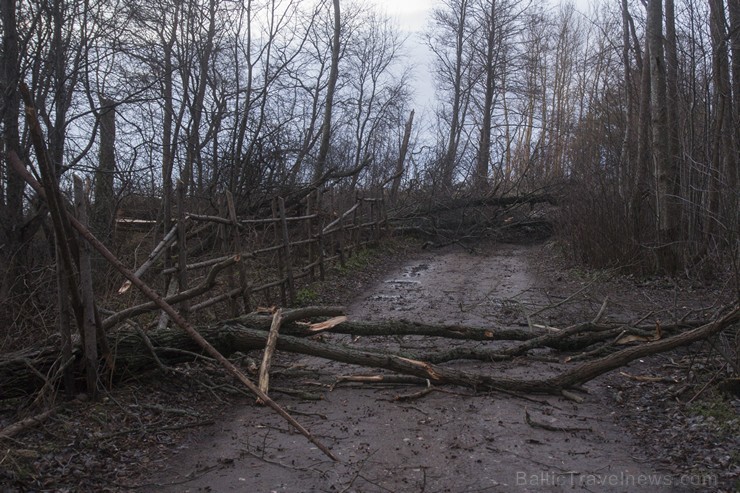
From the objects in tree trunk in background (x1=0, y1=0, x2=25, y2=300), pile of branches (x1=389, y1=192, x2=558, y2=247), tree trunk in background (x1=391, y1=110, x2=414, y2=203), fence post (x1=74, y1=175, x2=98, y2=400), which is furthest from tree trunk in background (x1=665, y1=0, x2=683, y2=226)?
tree trunk in background (x1=391, y1=110, x2=414, y2=203)

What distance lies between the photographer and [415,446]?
179 inches

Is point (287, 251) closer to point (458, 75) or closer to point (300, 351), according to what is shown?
point (300, 351)

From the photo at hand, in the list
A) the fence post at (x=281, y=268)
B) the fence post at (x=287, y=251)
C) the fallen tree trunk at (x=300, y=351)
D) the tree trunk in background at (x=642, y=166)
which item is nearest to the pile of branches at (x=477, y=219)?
the tree trunk in background at (x=642, y=166)

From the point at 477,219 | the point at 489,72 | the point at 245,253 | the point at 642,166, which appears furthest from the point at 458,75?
the point at 245,253

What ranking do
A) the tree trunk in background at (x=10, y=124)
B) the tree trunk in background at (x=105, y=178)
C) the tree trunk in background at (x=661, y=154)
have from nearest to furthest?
the tree trunk in background at (x=10, y=124), the tree trunk in background at (x=105, y=178), the tree trunk in background at (x=661, y=154)

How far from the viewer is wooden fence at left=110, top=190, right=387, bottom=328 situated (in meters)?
6.71

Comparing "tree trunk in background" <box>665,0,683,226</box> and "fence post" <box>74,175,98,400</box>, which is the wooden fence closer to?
"fence post" <box>74,175,98,400</box>

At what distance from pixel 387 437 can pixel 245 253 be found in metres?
4.30

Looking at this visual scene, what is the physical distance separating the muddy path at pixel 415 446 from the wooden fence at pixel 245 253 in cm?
133

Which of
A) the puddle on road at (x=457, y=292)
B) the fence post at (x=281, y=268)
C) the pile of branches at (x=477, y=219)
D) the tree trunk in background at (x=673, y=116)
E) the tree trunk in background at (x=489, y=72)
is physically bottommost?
the puddle on road at (x=457, y=292)

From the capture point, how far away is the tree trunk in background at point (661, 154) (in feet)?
39.8

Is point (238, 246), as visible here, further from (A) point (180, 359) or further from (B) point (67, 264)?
(B) point (67, 264)

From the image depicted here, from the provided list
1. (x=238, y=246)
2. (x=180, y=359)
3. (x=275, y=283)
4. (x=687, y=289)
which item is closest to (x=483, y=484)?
(x=180, y=359)

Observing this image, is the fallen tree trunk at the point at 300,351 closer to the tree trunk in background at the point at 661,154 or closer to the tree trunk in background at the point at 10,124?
the tree trunk in background at the point at 10,124
